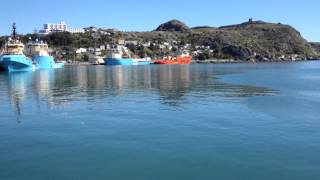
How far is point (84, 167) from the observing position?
14602 mm

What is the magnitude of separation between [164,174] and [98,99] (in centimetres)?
2195

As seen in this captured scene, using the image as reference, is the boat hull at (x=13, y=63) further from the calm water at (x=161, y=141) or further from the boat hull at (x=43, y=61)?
the calm water at (x=161, y=141)

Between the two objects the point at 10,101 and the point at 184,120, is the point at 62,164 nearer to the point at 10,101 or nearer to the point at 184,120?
the point at 184,120

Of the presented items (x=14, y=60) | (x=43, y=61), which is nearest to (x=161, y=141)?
(x=14, y=60)

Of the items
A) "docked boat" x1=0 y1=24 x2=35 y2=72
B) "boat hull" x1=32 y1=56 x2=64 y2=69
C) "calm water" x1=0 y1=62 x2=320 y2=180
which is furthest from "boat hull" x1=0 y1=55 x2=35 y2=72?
"calm water" x1=0 y1=62 x2=320 y2=180

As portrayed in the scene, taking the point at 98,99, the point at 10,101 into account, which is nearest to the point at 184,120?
the point at 98,99

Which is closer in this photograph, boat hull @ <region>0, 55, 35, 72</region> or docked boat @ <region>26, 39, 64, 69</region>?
boat hull @ <region>0, 55, 35, 72</region>

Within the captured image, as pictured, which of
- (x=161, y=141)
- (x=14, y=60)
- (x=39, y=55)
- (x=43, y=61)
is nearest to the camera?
(x=161, y=141)

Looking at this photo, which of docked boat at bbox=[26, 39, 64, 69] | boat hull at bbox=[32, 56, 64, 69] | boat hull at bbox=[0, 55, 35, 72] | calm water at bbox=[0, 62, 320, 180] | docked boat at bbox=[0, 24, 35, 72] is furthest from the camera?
docked boat at bbox=[26, 39, 64, 69]

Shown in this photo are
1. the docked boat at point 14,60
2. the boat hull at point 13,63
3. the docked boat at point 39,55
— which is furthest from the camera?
the docked boat at point 39,55

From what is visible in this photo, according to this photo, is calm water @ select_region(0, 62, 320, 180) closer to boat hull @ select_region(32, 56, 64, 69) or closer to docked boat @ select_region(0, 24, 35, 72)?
docked boat @ select_region(0, 24, 35, 72)

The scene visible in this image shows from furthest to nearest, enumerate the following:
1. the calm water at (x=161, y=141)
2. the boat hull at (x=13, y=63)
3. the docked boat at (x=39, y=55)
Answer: the docked boat at (x=39, y=55) < the boat hull at (x=13, y=63) < the calm water at (x=161, y=141)

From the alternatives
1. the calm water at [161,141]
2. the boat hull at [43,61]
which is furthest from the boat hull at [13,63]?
the calm water at [161,141]

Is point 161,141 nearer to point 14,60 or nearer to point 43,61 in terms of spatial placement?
point 14,60
